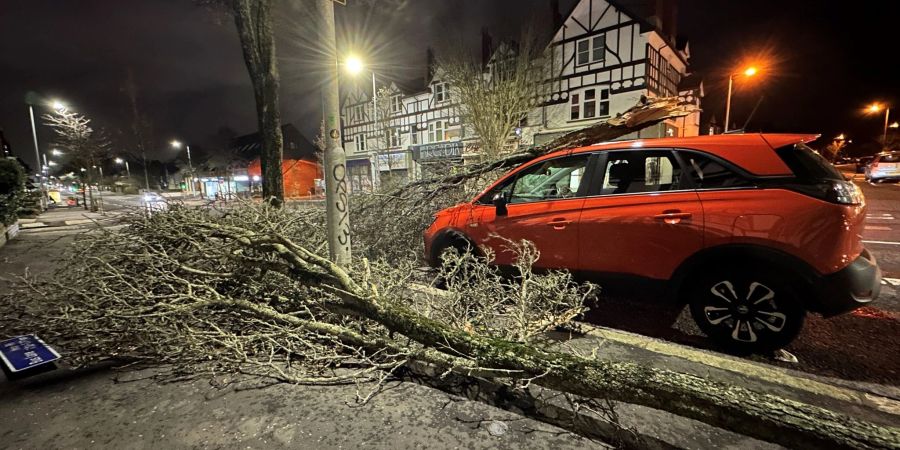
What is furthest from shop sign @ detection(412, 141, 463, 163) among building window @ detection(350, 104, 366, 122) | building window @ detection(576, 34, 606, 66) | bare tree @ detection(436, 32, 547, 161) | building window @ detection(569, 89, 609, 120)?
building window @ detection(576, 34, 606, 66)

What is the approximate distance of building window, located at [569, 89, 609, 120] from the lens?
19906mm

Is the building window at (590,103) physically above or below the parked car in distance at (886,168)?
above

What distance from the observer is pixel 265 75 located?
25.5 feet

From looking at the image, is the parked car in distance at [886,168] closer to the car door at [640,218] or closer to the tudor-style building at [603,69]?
the tudor-style building at [603,69]

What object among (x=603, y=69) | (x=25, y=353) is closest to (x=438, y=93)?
(x=603, y=69)

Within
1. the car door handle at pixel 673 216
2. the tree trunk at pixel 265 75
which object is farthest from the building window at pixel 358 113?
the car door handle at pixel 673 216

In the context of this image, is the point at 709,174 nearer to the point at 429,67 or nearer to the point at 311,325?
the point at 311,325

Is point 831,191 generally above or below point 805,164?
below

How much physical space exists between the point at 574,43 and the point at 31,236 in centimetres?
2363

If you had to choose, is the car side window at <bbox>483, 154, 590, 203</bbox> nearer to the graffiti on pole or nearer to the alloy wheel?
the alloy wheel

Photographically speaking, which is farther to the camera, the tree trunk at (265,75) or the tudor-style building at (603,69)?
the tudor-style building at (603,69)

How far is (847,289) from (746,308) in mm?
598

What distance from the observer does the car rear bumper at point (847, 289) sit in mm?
2646

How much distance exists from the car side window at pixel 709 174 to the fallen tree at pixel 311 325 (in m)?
1.40
